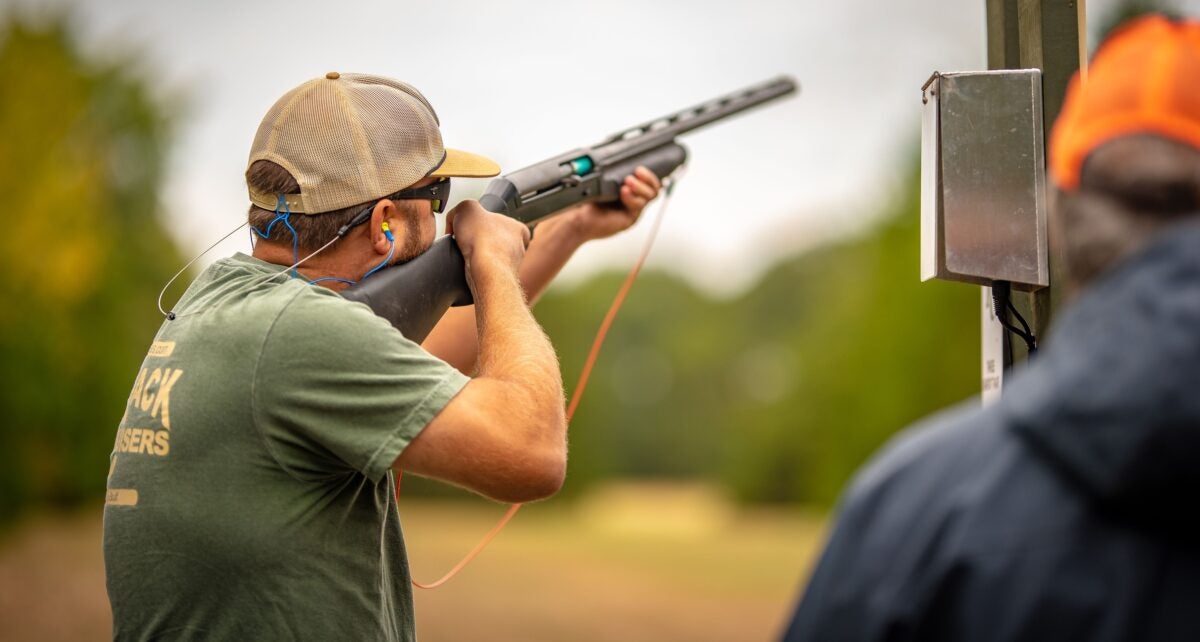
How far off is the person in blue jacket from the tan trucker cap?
5.49ft

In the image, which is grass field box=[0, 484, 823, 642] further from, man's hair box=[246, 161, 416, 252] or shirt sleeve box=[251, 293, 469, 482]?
shirt sleeve box=[251, 293, 469, 482]

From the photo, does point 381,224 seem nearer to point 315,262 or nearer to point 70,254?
point 315,262

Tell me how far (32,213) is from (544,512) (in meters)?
15.9

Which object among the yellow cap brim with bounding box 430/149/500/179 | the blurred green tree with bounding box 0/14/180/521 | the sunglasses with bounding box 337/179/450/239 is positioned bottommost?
the blurred green tree with bounding box 0/14/180/521

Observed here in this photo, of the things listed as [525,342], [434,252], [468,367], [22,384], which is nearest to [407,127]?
[434,252]

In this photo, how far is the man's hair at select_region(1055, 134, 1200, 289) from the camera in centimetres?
136

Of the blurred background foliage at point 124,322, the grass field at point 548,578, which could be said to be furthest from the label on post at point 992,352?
the blurred background foliage at point 124,322

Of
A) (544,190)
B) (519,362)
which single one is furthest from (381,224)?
(544,190)

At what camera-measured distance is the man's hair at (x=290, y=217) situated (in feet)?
9.02

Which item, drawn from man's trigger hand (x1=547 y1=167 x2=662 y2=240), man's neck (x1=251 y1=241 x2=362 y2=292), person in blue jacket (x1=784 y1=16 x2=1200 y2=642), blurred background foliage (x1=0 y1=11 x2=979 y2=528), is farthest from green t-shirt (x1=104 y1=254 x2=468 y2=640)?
blurred background foliage (x1=0 y1=11 x2=979 y2=528)

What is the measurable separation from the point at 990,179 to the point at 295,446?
5.79 ft

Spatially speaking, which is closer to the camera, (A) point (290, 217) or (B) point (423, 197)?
(A) point (290, 217)

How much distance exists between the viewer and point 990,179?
283cm

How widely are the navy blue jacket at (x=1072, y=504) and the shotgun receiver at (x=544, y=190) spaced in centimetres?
172
